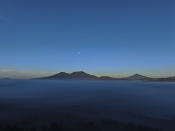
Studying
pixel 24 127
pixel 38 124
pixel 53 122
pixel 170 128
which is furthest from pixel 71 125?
pixel 170 128

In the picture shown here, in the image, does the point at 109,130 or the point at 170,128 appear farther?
the point at 170,128

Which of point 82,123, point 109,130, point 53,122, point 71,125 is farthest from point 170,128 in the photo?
point 53,122

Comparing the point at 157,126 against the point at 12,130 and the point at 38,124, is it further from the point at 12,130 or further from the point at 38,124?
the point at 12,130

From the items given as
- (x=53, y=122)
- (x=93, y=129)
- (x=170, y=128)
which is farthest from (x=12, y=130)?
(x=170, y=128)

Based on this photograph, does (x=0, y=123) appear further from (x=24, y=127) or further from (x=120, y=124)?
(x=120, y=124)

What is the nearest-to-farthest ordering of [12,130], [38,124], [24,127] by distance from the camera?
1. [12,130]
2. [24,127]
3. [38,124]

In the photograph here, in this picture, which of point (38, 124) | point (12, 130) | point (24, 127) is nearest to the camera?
point (12, 130)

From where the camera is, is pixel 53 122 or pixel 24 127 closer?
pixel 24 127
